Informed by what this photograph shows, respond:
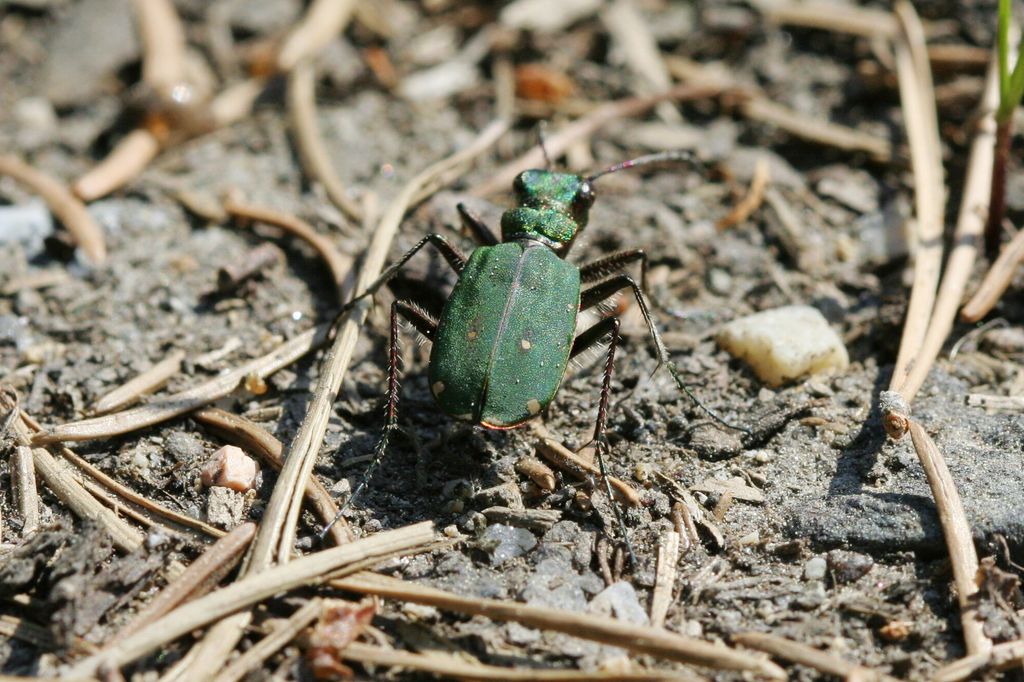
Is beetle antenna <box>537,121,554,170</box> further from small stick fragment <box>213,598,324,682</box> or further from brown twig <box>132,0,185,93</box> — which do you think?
small stick fragment <box>213,598,324,682</box>

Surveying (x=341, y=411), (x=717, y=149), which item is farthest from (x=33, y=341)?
(x=717, y=149)

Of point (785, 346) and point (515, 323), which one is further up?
point (785, 346)

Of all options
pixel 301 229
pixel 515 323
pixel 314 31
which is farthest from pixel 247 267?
pixel 314 31

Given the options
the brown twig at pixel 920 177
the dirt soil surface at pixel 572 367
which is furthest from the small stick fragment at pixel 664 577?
the brown twig at pixel 920 177

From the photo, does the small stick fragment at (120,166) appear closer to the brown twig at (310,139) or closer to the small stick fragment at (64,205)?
the small stick fragment at (64,205)

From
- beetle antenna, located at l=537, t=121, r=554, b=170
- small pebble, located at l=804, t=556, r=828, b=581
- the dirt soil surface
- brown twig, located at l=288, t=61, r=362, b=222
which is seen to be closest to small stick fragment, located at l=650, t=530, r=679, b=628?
the dirt soil surface

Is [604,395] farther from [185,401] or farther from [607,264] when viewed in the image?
[185,401]

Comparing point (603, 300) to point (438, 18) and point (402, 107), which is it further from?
point (438, 18)
